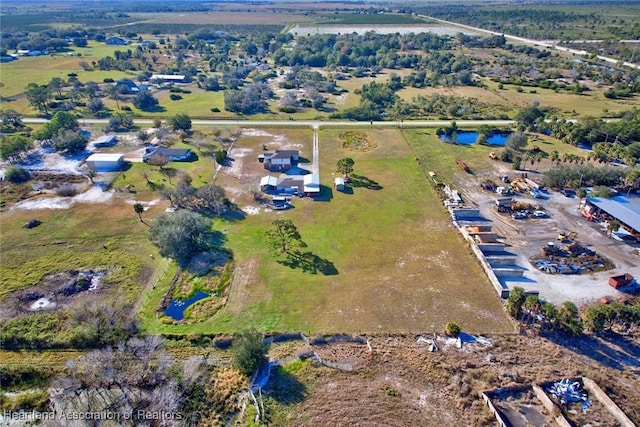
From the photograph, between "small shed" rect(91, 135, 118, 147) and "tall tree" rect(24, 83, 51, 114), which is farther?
"tall tree" rect(24, 83, 51, 114)

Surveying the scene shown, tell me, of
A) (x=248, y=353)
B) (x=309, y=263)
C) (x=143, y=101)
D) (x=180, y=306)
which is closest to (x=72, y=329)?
(x=180, y=306)

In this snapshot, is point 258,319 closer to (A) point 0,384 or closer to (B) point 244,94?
(A) point 0,384

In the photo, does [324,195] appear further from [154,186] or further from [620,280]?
[620,280]

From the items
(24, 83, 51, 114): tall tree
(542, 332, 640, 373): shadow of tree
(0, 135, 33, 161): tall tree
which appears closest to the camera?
(542, 332, 640, 373): shadow of tree

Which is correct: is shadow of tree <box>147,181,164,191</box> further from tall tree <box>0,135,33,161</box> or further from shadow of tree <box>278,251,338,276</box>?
shadow of tree <box>278,251,338,276</box>

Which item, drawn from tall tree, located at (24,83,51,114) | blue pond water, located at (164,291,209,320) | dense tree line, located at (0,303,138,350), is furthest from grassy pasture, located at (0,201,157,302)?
tall tree, located at (24,83,51,114)
